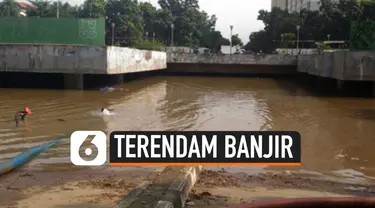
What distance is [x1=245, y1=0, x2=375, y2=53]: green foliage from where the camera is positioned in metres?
56.7

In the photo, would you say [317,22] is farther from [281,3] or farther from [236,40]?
[281,3]

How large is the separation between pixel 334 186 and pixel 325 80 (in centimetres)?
2083

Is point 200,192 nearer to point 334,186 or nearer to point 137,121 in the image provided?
point 334,186

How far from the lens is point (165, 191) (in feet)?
15.7

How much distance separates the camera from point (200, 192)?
5.54 metres

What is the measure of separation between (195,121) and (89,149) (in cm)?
444

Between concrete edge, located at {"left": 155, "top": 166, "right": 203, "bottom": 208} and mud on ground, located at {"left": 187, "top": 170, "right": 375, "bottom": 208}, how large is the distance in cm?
10

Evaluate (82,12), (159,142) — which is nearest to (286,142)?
(159,142)

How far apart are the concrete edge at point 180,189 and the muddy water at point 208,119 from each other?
71.2 inches

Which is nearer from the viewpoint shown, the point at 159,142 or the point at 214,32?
the point at 159,142

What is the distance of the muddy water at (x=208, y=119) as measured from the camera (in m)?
8.43

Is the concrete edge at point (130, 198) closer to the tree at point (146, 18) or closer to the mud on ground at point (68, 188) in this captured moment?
the mud on ground at point (68, 188)

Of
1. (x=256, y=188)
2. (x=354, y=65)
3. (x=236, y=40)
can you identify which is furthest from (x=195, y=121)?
(x=236, y=40)

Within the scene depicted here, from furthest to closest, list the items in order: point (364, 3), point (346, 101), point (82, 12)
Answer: point (82, 12) < point (364, 3) < point (346, 101)
